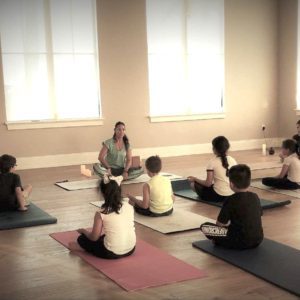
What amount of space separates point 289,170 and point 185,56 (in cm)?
364

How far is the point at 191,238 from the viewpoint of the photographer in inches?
140

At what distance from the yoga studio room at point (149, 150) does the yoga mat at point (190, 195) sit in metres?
0.02

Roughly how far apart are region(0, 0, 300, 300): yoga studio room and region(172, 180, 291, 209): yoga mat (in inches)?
0.7

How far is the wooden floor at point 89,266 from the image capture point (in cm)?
257

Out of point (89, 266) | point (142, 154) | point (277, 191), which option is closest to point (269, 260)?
point (89, 266)

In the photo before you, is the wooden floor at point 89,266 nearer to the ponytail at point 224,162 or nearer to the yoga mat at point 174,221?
the yoga mat at point 174,221

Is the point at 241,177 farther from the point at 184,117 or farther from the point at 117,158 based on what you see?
the point at 184,117

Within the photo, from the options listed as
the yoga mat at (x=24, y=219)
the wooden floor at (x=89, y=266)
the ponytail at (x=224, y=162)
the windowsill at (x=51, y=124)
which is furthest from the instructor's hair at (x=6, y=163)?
the windowsill at (x=51, y=124)

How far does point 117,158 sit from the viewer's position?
5.89 m

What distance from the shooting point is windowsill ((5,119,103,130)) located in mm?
7094

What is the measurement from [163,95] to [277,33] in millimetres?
2557

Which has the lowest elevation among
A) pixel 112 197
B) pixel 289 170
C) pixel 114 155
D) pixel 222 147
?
pixel 289 170

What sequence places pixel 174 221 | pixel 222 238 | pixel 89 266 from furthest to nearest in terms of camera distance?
pixel 174 221, pixel 222 238, pixel 89 266

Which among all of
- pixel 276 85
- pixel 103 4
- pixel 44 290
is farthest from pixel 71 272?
pixel 276 85
